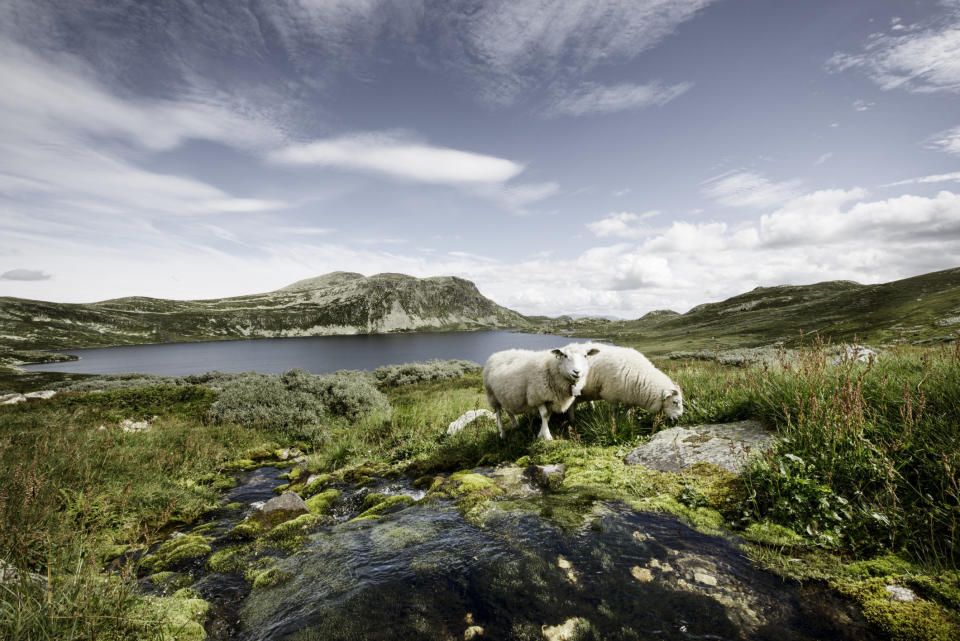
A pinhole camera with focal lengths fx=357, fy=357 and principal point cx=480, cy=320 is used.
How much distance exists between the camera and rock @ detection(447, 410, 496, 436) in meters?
12.5

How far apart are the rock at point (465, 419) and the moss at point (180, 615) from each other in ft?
27.8

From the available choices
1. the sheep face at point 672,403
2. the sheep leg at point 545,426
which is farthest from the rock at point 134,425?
the sheep face at point 672,403

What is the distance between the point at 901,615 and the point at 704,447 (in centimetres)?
343

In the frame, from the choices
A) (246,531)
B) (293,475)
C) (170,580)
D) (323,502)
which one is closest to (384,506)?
(323,502)

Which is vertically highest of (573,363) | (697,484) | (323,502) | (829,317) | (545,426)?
(829,317)

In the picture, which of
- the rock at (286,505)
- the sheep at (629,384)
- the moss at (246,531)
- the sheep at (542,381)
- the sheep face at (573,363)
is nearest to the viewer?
the moss at (246,531)

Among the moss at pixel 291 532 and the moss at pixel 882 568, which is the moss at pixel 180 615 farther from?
the moss at pixel 882 568

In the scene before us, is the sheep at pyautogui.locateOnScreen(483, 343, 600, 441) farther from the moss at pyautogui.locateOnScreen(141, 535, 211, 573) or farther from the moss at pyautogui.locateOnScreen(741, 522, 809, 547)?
the moss at pyautogui.locateOnScreen(141, 535, 211, 573)

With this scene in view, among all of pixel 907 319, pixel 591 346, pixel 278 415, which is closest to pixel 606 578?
pixel 591 346

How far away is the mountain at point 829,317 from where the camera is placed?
63.2 meters

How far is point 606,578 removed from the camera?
140 inches

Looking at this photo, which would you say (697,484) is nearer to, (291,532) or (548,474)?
(548,474)

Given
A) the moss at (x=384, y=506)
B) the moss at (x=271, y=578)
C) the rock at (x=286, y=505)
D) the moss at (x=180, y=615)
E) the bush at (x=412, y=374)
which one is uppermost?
the moss at (x=180, y=615)

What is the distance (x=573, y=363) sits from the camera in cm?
892
